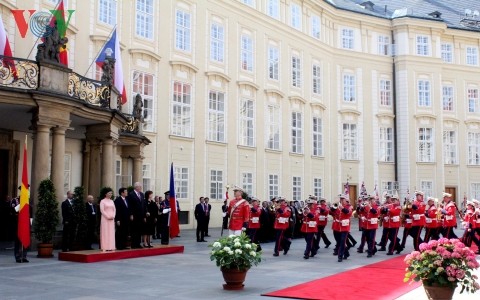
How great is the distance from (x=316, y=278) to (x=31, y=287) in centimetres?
588

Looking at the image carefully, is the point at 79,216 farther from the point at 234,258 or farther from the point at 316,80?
the point at 316,80

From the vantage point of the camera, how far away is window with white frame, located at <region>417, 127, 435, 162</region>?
142 ft

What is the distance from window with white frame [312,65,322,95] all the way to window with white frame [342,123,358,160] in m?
3.54

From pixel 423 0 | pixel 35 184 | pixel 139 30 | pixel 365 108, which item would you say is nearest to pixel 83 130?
pixel 35 184

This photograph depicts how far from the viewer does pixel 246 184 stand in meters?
32.9

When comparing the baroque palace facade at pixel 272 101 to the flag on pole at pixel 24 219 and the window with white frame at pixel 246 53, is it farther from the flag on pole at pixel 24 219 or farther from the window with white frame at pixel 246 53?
the flag on pole at pixel 24 219

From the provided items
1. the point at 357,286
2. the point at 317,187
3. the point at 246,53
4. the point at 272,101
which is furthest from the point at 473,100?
the point at 357,286

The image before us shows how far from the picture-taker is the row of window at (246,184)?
94.3 feet

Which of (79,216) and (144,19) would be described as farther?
(144,19)

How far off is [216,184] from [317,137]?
35.5 ft

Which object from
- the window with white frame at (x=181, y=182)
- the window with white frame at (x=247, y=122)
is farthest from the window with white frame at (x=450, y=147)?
the window with white frame at (x=181, y=182)

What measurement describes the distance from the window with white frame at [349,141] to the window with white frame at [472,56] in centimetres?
1200

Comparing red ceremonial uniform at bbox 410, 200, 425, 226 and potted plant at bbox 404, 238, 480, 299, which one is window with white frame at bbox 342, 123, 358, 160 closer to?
red ceremonial uniform at bbox 410, 200, 425, 226

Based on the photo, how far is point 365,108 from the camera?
42.2 metres
